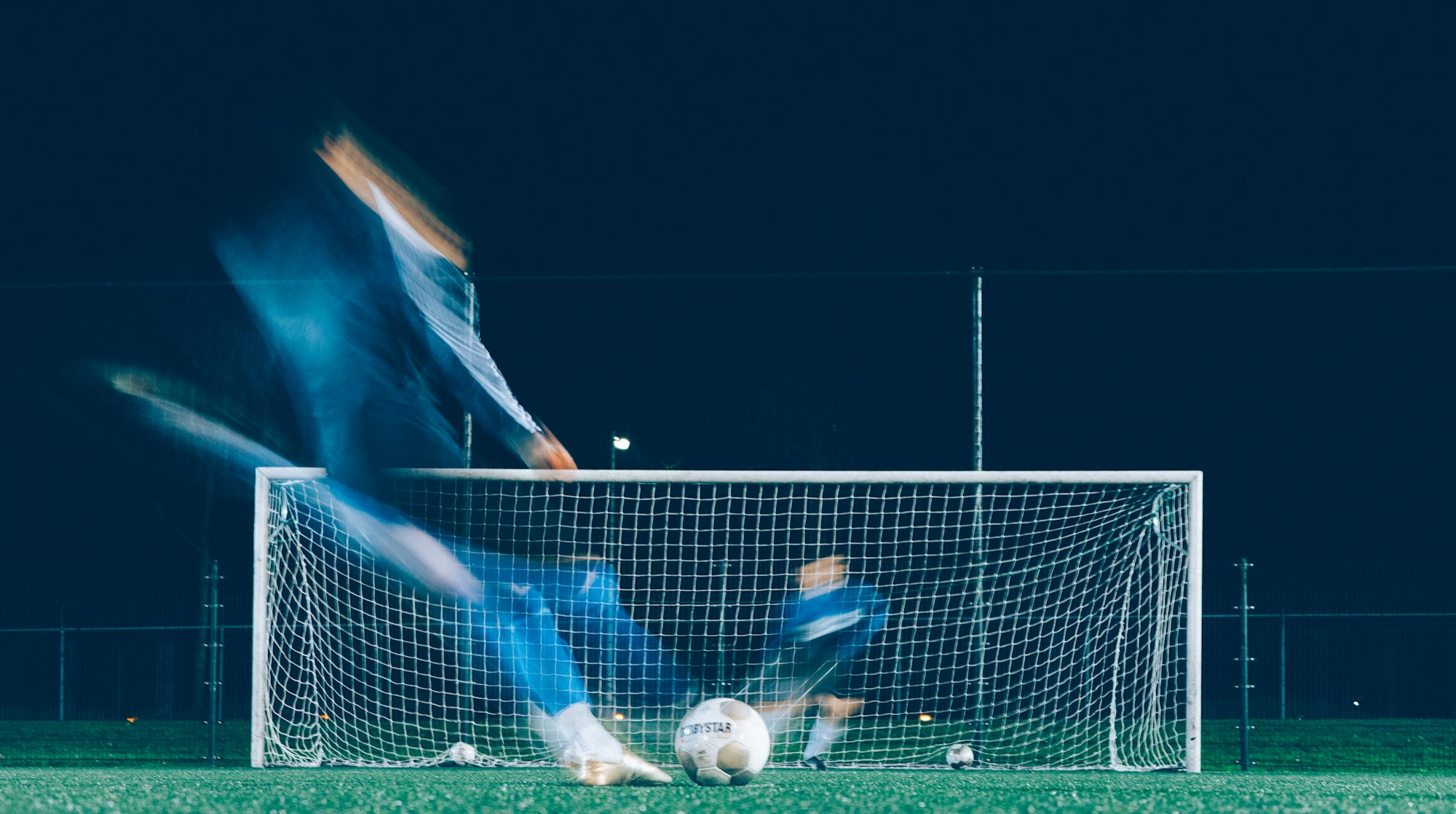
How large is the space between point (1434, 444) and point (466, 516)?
10.6 metres

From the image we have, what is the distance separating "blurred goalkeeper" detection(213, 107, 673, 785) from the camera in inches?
278

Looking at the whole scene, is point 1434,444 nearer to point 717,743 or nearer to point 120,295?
point 717,743

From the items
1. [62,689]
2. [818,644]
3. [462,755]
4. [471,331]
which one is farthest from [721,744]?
[62,689]

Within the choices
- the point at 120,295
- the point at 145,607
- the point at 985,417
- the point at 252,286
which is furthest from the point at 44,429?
the point at 985,417

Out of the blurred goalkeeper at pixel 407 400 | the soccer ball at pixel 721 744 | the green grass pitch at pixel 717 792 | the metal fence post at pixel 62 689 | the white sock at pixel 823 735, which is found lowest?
the metal fence post at pixel 62 689

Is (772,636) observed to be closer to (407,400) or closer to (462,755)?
(462,755)

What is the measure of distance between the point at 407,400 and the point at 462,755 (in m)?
2.12

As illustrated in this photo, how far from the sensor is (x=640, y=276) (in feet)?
34.6

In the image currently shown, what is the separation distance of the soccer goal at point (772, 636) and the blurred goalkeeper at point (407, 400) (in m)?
0.16

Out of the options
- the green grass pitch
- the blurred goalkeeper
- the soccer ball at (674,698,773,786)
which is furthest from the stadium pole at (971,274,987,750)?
the soccer ball at (674,698,773,786)

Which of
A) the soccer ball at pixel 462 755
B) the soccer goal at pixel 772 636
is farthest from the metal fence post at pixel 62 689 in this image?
the soccer ball at pixel 462 755

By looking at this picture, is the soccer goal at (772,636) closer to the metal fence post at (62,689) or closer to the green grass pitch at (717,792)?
the green grass pitch at (717,792)

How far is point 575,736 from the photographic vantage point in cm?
714

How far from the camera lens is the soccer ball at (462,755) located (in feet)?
26.0
